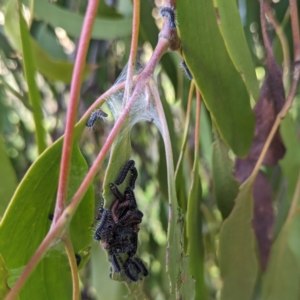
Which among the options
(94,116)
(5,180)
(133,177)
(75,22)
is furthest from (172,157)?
(75,22)

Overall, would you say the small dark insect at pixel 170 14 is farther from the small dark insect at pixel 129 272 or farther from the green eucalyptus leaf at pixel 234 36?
the small dark insect at pixel 129 272

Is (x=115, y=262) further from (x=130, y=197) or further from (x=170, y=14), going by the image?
(x=170, y=14)

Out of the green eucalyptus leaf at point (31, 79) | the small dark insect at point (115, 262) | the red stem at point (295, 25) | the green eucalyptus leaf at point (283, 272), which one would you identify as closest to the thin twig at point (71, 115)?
the small dark insect at point (115, 262)

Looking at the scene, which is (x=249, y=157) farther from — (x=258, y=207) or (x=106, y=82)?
(x=106, y=82)

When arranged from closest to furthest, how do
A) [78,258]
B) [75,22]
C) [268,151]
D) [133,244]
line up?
1. [133,244]
2. [78,258]
3. [268,151]
4. [75,22]

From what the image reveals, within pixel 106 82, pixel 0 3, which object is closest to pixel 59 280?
pixel 106 82

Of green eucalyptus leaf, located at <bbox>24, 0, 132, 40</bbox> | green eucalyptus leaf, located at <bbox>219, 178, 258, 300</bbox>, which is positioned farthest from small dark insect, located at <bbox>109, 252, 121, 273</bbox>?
green eucalyptus leaf, located at <bbox>24, 0, 132, 40</bbox>

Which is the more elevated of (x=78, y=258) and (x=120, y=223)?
(x=120, y=223)
